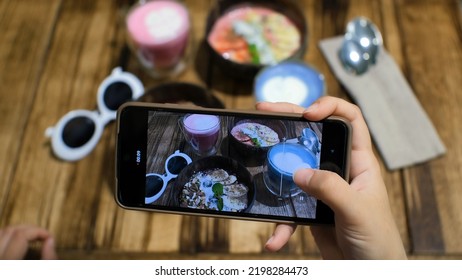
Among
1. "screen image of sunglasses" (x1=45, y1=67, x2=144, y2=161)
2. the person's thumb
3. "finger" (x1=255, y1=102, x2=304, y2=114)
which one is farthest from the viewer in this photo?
"screen image of sunglasses" (x1=45, y1=67, x2=144, y2=161)

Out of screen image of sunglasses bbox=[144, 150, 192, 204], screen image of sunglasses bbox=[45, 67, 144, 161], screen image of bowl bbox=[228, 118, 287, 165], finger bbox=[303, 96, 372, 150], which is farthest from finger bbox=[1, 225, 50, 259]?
finger bbox=[303, 96, 372, 150]

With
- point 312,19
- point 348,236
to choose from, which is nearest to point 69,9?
point 312,19

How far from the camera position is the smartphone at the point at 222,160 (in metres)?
0.58

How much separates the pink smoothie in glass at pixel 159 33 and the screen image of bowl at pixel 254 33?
0.06 m

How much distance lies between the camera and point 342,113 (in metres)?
0.63

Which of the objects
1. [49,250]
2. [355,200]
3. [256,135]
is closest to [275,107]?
[256,135]

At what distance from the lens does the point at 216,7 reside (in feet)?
3.01

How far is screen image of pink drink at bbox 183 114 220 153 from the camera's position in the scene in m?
0.59

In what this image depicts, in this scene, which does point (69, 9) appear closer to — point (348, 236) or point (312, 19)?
point (312, 19)

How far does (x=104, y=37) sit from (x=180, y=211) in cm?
51

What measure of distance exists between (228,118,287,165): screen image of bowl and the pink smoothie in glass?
348 millimetres

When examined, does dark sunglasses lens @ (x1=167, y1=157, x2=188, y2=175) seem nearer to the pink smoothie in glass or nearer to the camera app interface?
the camera app interface

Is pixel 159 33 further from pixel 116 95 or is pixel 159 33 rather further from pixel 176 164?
pixel 176 164

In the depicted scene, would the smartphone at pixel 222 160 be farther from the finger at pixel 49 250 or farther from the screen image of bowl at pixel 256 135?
the finger at pixel 49 250
